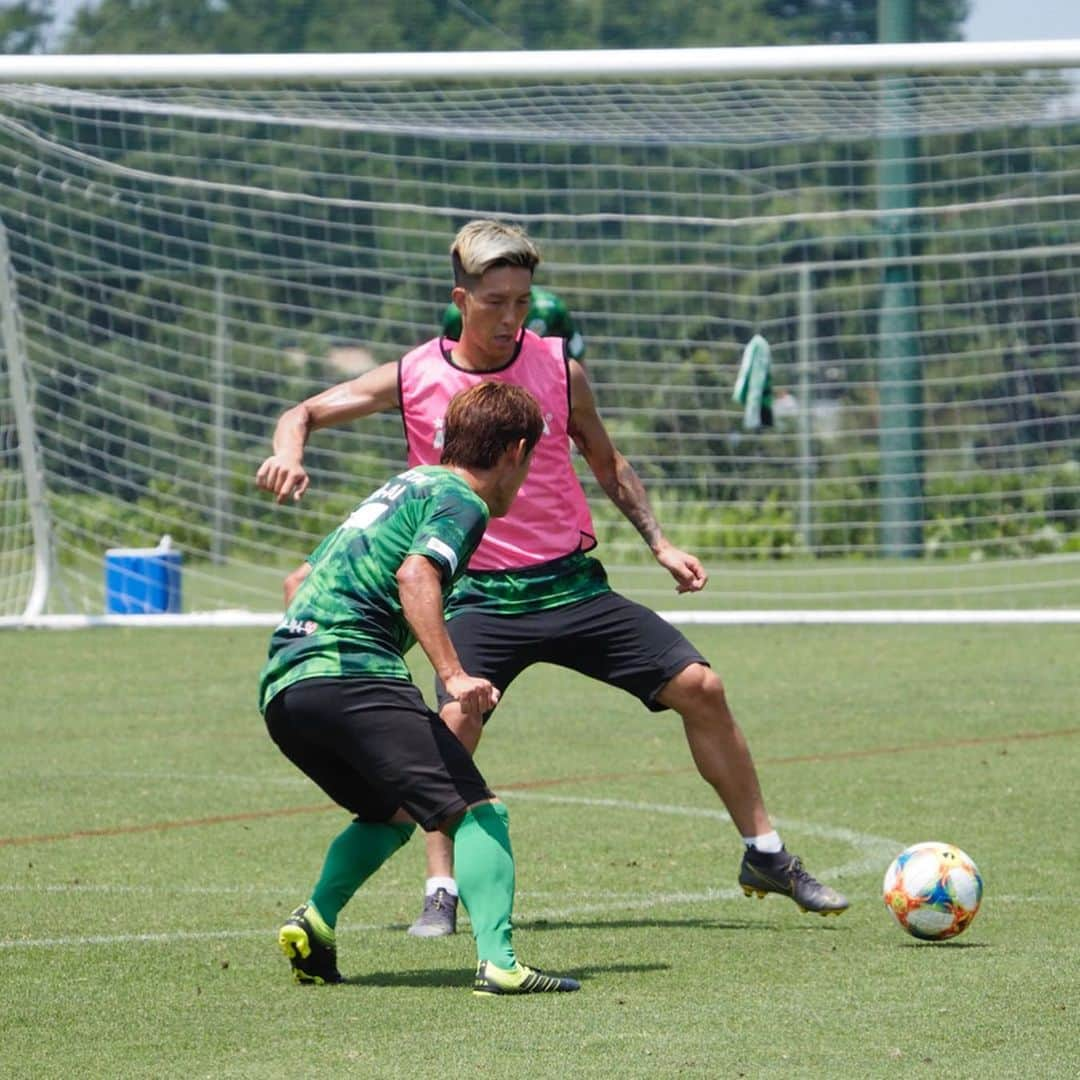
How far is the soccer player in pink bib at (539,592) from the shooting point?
6094mm

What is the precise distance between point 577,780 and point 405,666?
4.12 m

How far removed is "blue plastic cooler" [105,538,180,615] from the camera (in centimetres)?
1627

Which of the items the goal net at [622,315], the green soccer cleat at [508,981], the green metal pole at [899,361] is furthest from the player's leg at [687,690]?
the green metal pole at [899,361]

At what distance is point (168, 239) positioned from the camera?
15.6 m

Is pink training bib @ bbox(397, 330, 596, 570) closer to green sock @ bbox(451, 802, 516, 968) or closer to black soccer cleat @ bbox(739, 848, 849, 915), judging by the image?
black soccer cleat @ bbox(739, 848, 849, 915)

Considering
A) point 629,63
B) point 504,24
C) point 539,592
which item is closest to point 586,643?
point 539,592

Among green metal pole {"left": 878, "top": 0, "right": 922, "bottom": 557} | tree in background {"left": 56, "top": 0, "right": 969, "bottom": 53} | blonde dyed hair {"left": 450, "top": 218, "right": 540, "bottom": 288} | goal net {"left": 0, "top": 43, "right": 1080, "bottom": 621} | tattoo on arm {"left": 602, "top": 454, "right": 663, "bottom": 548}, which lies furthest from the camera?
tree in background {"left": 56, "top": 0, "right": 969, "bottom": 53}

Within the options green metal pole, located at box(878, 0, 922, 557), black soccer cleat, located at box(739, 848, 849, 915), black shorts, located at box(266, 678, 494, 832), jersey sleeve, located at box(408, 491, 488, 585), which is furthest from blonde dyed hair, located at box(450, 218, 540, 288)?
green metal pole, located at box(878, 0, 922, 557)

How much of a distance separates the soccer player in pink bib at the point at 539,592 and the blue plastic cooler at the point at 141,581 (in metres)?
10.2

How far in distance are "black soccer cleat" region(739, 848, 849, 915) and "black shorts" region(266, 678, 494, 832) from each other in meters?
1.29

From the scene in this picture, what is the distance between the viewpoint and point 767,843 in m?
6.14

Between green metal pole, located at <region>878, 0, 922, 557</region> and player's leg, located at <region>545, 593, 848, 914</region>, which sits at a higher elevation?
player's leg, located at <region>545, 593, 848, 914</region>

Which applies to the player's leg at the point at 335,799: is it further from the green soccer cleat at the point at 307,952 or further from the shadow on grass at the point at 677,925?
the shadow on grass at the point at 677,925

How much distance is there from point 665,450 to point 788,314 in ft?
9.69
